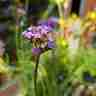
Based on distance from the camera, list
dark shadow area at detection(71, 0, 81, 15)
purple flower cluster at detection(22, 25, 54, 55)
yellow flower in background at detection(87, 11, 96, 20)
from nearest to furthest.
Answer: purple flower cluster at detection(22, 25, 54, 55)
yellow flower in background at detection(87, 11, 96, 20)
dark shadow area at detection(71, 0, 81, 15)

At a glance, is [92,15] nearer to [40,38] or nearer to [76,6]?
[76,6]

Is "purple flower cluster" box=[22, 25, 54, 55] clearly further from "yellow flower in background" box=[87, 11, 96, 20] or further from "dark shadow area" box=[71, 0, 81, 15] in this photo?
"dark shadow area" box=[71, 0, 81, 15]

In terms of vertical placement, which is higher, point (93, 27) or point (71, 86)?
point (93, 27)

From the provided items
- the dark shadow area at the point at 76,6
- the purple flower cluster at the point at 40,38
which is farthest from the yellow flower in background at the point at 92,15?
the purple flower cluster at the point at 40,38

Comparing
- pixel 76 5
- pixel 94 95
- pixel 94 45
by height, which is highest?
pixel 76 5

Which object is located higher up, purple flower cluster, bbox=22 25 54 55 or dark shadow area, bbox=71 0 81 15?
dark shadow area, bbox=71 0 81 15

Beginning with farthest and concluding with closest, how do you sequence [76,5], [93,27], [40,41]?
[76,5] < [93,27] < [40,41]

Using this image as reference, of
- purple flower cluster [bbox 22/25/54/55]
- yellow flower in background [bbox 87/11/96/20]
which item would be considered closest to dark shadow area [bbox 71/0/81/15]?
yellow flower in background [bbox 87/11/96/20]

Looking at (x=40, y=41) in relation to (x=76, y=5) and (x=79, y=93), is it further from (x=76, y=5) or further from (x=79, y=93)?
(x=76, y=5)

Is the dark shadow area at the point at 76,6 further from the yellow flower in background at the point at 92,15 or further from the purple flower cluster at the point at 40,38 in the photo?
the purple flower cluster at the point at 40,38

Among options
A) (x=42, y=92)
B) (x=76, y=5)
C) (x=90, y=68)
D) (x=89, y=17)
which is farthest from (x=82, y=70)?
(x=76, y=5)

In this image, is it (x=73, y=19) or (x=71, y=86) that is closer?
(x=71, y=86)
